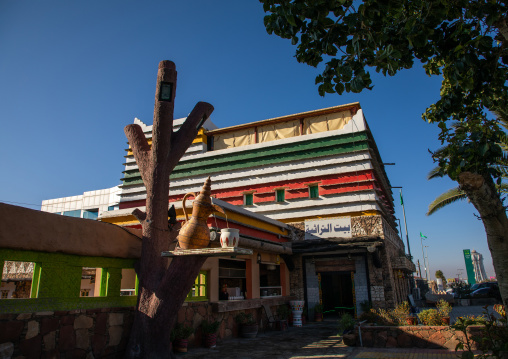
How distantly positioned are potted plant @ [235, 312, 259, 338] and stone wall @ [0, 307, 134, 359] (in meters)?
5.25

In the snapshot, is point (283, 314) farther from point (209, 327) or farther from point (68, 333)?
point (68, 333)

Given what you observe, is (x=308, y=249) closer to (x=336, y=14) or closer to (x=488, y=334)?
(x=488, y=334)

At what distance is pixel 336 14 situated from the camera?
5242 millimetres

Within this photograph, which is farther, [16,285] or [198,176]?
[198,176]

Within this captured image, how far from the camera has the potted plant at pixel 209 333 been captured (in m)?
11.0

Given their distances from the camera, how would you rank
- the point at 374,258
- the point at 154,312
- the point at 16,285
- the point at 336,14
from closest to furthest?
the point at 336,14, the point at 154,312, the point at 16,285, the point at 374,258

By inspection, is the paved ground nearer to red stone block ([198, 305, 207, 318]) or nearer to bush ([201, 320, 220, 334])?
bush ([201, 320, 220, 334])

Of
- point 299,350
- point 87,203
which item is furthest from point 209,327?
point 87,203

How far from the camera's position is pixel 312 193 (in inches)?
786

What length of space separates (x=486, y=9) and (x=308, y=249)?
566 inches

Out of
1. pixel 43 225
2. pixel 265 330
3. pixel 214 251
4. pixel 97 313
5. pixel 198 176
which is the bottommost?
pixel 265 330

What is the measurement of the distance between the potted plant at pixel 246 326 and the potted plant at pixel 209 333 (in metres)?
2.28

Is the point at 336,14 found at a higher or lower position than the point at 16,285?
higher

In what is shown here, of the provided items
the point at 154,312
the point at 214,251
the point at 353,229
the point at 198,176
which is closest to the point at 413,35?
the point at 214,251
